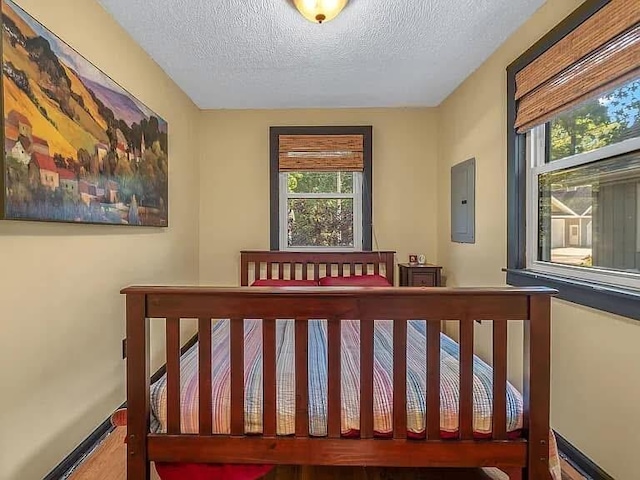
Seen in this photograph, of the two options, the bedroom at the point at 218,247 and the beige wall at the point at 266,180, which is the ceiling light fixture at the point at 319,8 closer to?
the bedroom at the point at 218,247

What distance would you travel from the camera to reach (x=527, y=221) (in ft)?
8.03

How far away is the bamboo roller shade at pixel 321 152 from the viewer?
12.7 feet

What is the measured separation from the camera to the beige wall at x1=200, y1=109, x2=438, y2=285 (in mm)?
3902

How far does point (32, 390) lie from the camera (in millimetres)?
1660

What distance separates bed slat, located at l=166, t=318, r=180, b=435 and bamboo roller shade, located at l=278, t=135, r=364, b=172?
2661 mm

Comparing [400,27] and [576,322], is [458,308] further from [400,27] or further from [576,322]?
[400,27]

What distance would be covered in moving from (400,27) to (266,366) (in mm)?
2024

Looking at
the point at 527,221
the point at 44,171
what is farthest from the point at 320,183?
the point at 44,171

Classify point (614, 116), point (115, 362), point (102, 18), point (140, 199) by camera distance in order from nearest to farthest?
point (614, 116) < point (102, 18) < point (115, 362) < point (140, 199)

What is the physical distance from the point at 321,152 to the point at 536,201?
202 cm

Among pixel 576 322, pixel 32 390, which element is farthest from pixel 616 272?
pixel 32 390

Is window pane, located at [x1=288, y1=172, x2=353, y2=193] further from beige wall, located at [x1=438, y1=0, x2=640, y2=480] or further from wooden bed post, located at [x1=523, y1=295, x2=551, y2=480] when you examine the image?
wooden bed post, located at [x1=523, y1=295, x2=551, y2=480]

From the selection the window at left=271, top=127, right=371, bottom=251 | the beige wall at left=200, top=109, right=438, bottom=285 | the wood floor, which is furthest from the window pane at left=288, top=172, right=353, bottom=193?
the wood floor

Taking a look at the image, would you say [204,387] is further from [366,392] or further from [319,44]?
[319,44]
